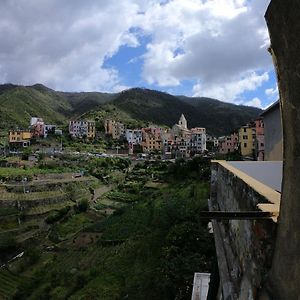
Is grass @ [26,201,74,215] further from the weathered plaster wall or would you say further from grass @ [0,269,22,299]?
the weathered plaster wall

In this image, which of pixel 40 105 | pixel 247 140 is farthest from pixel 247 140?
pixel 40 105

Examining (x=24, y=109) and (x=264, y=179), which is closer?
(x=264, y=179)

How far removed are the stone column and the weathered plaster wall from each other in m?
0.15

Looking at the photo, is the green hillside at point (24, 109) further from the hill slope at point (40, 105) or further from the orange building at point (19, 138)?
the orange building at point (19, 138)

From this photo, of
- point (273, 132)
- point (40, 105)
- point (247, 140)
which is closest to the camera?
point (273, 132)

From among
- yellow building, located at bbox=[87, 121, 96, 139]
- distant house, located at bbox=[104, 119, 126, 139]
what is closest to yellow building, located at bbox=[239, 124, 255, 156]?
distant house, located at bbox=[104, 119, 126, 139]

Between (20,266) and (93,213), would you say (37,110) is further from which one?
(20,266)

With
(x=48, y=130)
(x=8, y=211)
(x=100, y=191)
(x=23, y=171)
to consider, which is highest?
(x=48, y=130)

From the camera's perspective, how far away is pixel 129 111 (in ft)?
393

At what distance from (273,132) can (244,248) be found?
9458mm

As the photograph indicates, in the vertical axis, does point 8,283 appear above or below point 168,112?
below

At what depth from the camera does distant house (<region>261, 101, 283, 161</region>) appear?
11.2 m

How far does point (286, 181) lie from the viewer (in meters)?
2.48

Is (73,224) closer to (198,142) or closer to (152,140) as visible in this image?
(152,140)
